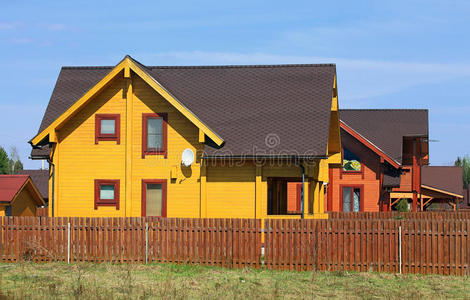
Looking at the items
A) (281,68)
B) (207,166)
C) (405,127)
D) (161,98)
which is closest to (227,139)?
(207,166)

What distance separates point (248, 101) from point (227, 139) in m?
2.79

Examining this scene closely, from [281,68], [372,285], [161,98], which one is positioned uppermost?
Answer: [281,68]

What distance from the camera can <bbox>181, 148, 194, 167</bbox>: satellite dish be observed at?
79.2ft

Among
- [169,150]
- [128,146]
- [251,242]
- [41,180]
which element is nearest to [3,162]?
[41,180]

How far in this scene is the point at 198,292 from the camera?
579 inches

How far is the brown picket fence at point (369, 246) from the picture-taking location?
18500 millimetres

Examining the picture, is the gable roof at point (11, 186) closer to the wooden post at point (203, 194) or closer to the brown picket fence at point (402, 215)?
the wooden post at point (203, 194)

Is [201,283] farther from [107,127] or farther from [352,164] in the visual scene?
[352,164]

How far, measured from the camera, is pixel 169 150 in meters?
24.8

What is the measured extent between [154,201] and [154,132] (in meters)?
2.67

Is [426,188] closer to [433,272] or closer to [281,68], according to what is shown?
[281,68]

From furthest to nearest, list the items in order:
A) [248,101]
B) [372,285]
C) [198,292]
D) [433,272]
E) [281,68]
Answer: [281,68], [248,101], [433,272], [372,285], [198,292]

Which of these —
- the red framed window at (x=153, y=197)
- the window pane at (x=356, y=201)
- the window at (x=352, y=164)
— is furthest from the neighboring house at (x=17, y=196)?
the window pane at (x=356, y=201)

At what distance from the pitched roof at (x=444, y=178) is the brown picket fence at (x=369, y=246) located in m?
38.1
